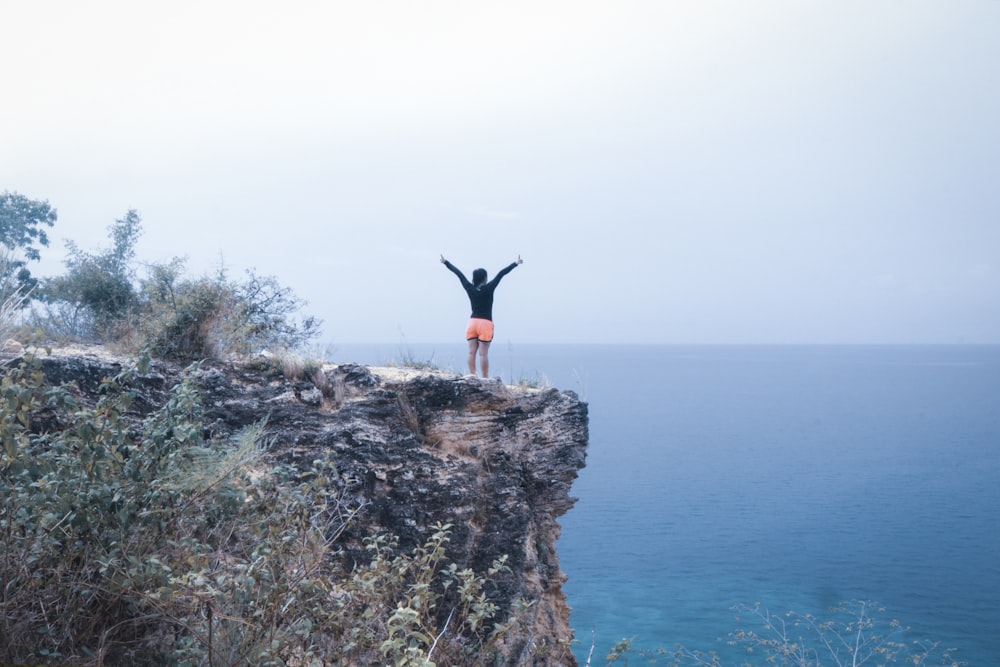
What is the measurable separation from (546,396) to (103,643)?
24.7 ft

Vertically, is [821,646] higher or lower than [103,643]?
lower

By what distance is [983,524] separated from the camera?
2048 inches

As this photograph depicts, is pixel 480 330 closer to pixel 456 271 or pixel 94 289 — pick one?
pixel 456 271

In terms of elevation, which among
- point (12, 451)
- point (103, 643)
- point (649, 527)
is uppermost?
point (12, 451)

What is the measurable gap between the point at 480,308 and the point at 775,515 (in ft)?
172

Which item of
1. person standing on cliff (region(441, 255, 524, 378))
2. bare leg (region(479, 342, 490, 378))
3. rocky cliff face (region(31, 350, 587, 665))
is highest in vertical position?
person standing on cliff (region(441, 255, 524, 378))

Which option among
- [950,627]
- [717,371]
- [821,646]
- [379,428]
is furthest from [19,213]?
[717,371]

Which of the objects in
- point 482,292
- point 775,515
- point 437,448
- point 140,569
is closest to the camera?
point 140,569

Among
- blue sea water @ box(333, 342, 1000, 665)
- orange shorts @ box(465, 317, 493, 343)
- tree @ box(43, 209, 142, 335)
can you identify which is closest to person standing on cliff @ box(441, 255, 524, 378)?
orange shorts @ box(465, 317, 493, 343)

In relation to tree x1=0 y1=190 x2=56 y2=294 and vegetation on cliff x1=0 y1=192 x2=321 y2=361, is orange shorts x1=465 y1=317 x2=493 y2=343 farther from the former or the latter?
tree x1=0 y1=190 x2=56 y2=294

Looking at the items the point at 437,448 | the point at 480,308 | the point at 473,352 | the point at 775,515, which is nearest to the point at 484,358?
the point at 473,352

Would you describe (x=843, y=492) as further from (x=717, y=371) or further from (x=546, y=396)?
(x=717, y=371)

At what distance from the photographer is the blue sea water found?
1323 inches

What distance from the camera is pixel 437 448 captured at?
1002 centimetres
